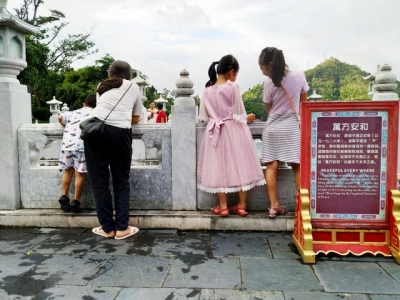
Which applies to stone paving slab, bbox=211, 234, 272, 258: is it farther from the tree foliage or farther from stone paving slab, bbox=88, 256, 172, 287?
the tree foliage

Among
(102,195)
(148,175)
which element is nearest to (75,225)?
(102,195)

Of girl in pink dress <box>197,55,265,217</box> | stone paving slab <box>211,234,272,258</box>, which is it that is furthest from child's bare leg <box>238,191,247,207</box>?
stone paving slab <box>211,234,272,258</box>

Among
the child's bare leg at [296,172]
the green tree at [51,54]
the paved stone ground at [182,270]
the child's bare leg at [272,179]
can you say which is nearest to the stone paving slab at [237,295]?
Answer: the paved stone ground at [182,270]

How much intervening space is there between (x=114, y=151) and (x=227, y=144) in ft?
4.04

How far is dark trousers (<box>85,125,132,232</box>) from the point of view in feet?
12.7

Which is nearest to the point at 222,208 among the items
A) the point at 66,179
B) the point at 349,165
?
the point at 349,165

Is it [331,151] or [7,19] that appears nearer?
[331,151]

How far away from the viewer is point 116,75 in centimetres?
413

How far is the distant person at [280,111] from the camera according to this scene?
4.05 m

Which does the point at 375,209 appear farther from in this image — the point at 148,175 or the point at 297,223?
the point at 148,175

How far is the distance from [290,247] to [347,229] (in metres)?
0.57

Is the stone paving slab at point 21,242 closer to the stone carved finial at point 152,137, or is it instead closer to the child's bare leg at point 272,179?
the stone carved finial at point 152,137

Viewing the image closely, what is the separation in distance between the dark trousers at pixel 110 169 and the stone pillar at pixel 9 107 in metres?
1.20

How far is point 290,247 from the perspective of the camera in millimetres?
3732
